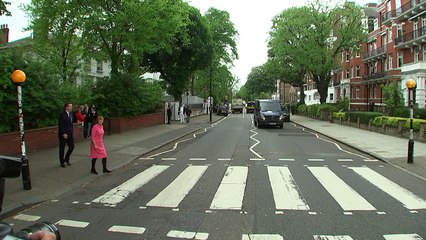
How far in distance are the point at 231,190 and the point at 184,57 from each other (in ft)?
110

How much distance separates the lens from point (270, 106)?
32.2 m

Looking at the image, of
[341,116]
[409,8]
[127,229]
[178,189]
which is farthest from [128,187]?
[409,8]

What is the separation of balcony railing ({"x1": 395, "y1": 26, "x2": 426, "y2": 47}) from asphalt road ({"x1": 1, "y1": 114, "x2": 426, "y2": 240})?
34.7 meters

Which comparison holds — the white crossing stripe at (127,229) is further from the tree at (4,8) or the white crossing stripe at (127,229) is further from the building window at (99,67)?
the building window at (99,67)

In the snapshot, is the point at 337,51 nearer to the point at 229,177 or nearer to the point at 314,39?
the point at 314,39

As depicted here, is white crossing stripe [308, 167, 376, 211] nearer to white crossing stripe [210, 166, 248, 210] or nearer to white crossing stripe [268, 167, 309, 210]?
white crossing stripe [268, 167, 309, 210]

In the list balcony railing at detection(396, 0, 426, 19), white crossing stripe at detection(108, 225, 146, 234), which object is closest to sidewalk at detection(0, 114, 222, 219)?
white crossing stripe at detection(108, 225, 146, 234)

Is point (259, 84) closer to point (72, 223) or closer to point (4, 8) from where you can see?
point (4, 8)

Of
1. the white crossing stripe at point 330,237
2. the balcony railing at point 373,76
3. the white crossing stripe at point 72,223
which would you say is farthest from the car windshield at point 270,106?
the white crossing stripe at point 330,237

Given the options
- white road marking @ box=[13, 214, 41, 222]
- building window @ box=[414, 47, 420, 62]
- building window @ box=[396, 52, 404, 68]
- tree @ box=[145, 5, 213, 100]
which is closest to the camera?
white road marking @ box=[13, 214, 41, 222]

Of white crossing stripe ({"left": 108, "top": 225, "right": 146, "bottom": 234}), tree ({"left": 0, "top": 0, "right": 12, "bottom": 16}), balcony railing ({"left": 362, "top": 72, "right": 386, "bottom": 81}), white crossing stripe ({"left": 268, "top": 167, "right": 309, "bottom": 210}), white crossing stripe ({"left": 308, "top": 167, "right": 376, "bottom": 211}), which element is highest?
balcony railing ({"left": 362, "top": 72, "right": 386, "bottom": 81})

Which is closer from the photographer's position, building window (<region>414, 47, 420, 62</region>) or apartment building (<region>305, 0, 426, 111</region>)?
apartment building (<region>305, 0, 426, 111</region>)

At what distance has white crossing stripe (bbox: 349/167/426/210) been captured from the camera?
24.4ft

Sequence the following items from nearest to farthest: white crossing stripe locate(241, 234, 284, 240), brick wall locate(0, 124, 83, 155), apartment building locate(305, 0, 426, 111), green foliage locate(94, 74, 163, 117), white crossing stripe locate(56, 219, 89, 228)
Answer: white crossing stripe locate(241, 234, 284, 240) → white crossing stripe locate(56, 219, 89, 228) → brick wall locate(0, 124, 83, 155) → green foliage locate(94, 74, 163, 117) → apartment building locate(305, 0, 426, 111)
